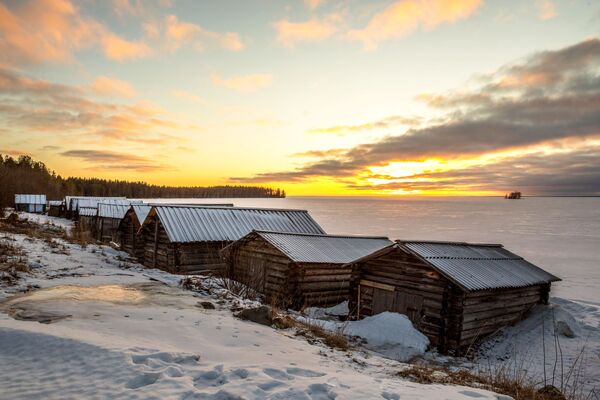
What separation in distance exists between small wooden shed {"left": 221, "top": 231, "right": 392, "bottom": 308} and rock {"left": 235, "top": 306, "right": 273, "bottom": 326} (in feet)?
27.8

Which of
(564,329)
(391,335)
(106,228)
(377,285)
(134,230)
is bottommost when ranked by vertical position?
(564,329)

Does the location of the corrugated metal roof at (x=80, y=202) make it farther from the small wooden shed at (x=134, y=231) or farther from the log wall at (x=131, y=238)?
the small wooden shed at (x=134, y=231)

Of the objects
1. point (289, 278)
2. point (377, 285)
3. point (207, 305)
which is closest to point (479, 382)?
point (207, 305)

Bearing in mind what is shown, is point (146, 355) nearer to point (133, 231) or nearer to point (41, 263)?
point (41, 263)

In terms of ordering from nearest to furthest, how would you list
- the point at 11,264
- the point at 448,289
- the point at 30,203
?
1. the point at 11,264
2. the point at 448,289
3. the point at 30,203

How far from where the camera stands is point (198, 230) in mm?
25469

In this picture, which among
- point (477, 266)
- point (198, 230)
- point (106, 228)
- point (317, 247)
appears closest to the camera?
point (477, 266)

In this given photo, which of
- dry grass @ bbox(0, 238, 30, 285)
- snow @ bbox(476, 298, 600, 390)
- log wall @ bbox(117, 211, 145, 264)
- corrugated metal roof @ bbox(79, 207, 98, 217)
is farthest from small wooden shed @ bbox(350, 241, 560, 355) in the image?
corrugated metal roof @ bbox(79, 207, 98, 217)

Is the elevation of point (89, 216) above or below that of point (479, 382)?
below

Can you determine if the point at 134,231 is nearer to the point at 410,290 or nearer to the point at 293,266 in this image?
the point at 293,266

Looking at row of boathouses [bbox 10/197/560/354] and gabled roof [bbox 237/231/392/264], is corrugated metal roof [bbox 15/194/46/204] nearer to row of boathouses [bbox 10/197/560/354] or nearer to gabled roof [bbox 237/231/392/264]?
A: row of boathouses [bbox 10/197/560/354]

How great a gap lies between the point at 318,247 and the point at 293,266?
3.01m

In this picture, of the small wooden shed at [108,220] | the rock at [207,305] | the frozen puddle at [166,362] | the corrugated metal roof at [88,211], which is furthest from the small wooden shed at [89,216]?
the frozen puddle at [166,362]

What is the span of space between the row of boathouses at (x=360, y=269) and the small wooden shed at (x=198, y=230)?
7cm
